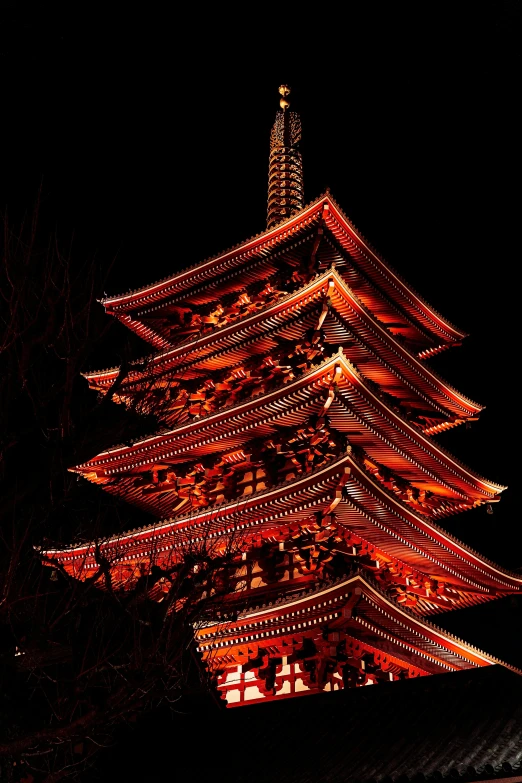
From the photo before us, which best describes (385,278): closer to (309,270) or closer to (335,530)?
(309,270)

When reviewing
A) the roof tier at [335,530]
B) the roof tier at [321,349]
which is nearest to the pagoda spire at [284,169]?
the roof tier at [321,349]

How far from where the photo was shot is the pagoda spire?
22891mm

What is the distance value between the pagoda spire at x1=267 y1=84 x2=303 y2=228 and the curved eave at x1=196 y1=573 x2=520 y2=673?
448 inches

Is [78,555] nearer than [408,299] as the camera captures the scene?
Yes

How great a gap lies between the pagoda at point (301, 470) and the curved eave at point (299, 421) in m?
0.04

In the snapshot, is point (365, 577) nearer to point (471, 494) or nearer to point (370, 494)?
point (370, 494)

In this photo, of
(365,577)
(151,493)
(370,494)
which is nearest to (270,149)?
(151,493)

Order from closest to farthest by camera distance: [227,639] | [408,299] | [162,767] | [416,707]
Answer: [416,707] → [162,767] → [227,639] → [408,299]

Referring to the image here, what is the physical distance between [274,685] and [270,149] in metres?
16.4

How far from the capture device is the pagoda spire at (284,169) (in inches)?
901

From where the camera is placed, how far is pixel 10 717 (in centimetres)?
913

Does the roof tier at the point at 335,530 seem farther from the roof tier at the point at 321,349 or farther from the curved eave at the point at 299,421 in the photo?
the roof tier at the point at 321,349

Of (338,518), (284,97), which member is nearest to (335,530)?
(338,518)

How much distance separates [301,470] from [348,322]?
3.23 meters
